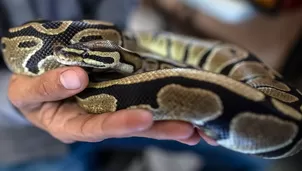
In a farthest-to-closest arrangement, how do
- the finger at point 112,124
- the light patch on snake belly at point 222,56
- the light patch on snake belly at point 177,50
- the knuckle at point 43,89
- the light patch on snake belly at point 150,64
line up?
1. the light patch on snake belly at point 177,50
2. the light patch on snake belly at point 222,56
3. the light patch on snake belly at point 150,64
4. the knuckle at point 43,89
5. the finger at point 112,124

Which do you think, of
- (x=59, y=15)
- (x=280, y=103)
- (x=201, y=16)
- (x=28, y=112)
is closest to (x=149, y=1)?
(x=201, y=16)

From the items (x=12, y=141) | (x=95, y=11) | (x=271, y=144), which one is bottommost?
(x=12, y=141)

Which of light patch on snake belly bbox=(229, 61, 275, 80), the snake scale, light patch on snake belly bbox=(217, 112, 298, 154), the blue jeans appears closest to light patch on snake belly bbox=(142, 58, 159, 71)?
the snake scale

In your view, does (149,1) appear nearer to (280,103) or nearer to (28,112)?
(28,112)

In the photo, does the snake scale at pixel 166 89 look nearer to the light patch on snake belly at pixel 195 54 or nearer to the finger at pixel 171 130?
the finger at pixel 171 130

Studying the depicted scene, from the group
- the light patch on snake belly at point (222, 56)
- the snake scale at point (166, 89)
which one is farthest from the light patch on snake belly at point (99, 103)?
the light patch on snake belly at point (222, 56)

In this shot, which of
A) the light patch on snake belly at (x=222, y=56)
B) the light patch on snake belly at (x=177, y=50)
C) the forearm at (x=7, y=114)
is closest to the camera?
the light patch on snake belly at (x=222, y=56)
